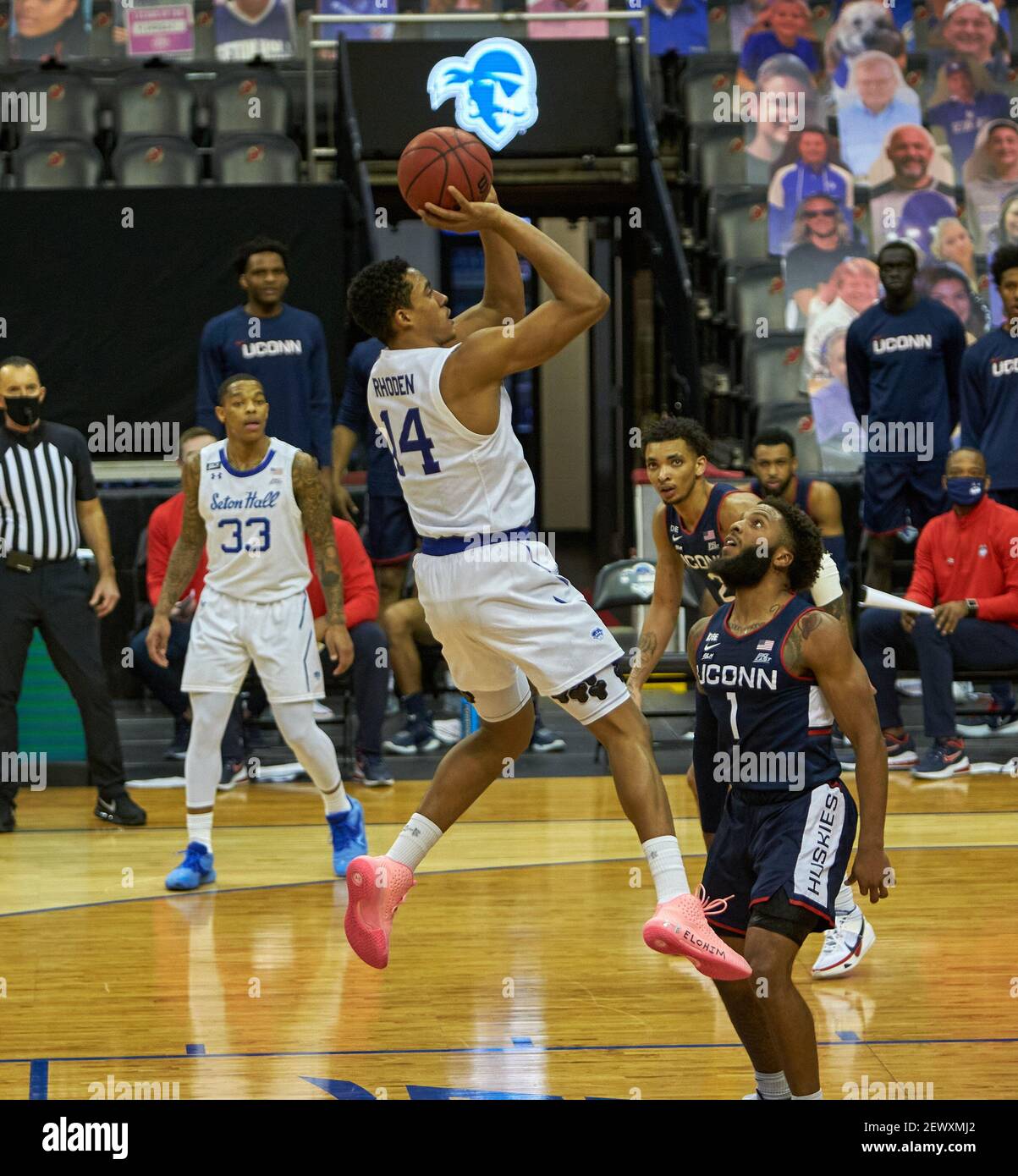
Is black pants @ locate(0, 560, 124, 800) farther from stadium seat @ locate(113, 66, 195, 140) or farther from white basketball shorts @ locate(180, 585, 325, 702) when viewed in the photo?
stadium seat @ locate(113, 66, 195, 140)

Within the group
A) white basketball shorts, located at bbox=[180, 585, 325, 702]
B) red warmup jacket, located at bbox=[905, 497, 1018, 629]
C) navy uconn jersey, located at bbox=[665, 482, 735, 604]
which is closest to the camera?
navy uconn jersey, located at bbox=[665, 482, 735, 604]

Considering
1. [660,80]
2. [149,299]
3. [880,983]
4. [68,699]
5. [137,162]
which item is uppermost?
[660,80]

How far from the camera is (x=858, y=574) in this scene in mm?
9547

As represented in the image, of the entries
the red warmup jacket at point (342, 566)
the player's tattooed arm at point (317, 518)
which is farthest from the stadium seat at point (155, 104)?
the player's tattooed arm at point (317, 518)

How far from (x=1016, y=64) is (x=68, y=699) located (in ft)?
27.7

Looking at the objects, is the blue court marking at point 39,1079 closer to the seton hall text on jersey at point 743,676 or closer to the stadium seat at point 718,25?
the seton hall text on jersey at point 743,676

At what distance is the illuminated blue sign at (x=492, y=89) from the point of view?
463 inches

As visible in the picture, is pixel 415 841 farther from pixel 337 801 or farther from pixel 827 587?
pixel 337 801

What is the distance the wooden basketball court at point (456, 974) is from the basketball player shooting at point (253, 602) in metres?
0.39

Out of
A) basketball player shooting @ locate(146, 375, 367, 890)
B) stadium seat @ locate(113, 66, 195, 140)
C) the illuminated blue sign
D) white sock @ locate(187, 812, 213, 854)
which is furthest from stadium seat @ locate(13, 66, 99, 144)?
white sock @ locate(187, 812, 213, 854)

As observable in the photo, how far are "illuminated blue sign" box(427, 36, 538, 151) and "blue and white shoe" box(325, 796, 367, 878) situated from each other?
636 centimetres

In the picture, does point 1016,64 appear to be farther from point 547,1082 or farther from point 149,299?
point 547,1082

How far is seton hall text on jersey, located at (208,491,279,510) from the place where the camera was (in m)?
6.55

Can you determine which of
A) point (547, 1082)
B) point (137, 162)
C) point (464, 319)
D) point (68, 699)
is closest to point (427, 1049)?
point (547, 1082)
